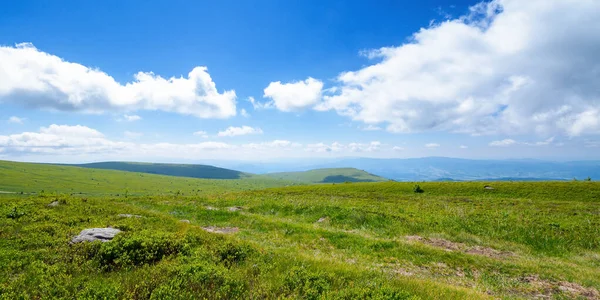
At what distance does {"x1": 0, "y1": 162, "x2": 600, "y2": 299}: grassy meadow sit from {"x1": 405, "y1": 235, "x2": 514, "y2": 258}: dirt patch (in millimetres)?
104

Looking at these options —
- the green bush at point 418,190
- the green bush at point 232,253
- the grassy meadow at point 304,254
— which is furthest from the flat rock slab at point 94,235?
the green bush at point 418,190

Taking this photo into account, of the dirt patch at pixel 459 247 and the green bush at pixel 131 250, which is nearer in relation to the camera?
the green bush at pixel 131 250

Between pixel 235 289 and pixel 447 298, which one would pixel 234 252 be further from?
pixel 447 298

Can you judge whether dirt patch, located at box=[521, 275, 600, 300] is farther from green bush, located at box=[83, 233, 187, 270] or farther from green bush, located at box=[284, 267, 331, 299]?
green bush, located at box=[83, 233, 187, 270]

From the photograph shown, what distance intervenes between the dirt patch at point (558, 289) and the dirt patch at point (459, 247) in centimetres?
451

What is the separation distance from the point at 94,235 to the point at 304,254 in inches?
400

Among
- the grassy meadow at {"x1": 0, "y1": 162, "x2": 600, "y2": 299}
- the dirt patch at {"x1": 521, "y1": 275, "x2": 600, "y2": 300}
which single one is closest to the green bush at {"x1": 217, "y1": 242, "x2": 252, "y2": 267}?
the grassy meadow at {"x1": 0, "y1": 162, "x2": 600, "y2": 299}

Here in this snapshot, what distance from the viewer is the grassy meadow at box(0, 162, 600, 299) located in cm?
855

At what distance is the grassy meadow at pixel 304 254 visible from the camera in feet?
28.1

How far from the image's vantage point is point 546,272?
15.0 metres

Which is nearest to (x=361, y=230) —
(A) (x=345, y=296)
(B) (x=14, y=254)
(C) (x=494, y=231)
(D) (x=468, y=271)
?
(D) (x=468, y=271)

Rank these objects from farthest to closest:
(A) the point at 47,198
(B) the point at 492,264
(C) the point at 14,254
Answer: (A) the point at 47,198 < (B) the point at 492,264 < (C) the point at 14,254

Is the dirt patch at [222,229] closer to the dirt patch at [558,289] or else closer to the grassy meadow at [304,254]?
the grassy meadow at [304,254]

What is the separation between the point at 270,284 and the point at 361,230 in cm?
1676
